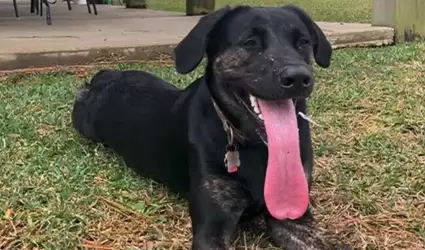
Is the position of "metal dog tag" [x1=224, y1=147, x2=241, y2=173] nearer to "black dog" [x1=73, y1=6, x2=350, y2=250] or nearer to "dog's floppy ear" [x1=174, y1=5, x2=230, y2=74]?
"black dog" [x1=73, y1=6, x2=350, y2=250]

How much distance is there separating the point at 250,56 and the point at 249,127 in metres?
0.27

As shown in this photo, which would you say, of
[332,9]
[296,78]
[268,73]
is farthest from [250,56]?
[332,9]

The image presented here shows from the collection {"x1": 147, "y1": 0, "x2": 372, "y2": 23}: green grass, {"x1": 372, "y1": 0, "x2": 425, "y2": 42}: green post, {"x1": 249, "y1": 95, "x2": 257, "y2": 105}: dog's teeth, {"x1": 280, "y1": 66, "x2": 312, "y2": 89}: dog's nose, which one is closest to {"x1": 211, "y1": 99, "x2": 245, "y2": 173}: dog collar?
{"x1": 249, "y1": 95, "x2": 257, "y2": 105}: dog's teeth

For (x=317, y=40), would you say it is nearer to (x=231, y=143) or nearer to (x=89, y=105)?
(x=231, y=143)

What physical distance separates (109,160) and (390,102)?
201 centimetres

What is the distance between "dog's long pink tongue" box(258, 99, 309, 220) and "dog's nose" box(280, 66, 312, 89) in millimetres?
127

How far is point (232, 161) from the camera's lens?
8.57 feet

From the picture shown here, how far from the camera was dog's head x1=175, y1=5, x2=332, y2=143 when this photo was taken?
2.42 metres

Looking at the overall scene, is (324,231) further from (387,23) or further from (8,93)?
(387,23)

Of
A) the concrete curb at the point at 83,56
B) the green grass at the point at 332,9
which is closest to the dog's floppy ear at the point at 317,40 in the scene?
the concrete curb at the point at 83,56

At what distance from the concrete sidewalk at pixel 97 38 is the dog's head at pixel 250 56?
3289 millimetres

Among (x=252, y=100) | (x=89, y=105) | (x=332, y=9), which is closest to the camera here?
(x=252, y=100)

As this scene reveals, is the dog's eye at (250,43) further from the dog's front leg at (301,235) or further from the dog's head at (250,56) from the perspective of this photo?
the dog's front leg at (301,235)

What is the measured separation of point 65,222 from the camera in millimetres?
2742
